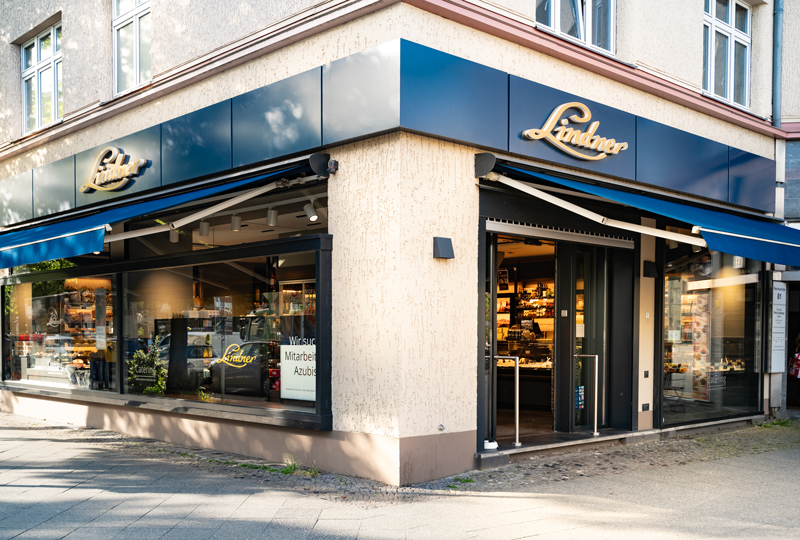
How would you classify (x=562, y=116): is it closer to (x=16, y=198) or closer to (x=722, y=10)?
(x=722, y=10)

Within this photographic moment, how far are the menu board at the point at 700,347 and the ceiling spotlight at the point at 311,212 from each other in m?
5.90

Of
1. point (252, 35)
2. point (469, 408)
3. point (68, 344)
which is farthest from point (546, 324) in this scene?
point (68, 344)

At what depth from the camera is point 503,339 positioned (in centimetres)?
1205

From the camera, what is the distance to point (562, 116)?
7625mm

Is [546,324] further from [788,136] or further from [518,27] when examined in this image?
[518,27]

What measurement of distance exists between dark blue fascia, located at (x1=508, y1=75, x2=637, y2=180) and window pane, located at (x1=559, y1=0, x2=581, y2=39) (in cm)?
103

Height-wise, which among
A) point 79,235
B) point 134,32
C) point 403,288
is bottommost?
point 403,288

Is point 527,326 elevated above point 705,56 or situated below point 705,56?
below

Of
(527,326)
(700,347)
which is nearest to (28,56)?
(527,326)

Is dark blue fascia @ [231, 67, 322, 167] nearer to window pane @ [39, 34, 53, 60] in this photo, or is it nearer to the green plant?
the green plant

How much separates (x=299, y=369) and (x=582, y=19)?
5.44 metres

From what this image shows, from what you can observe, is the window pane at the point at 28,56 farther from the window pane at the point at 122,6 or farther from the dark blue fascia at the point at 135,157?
the dark blue fascia at the point at 135,157

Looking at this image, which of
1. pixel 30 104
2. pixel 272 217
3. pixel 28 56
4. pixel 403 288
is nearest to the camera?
pixel 403 288

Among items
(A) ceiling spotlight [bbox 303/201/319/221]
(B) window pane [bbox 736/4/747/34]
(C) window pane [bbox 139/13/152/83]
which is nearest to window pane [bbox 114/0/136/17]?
(C) window pane [bbox 139/13/152/83]
